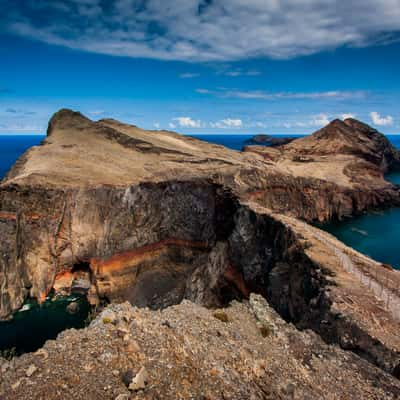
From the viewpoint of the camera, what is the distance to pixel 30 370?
1220 centimetres

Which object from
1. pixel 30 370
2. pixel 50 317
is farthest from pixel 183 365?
pixel 50 317

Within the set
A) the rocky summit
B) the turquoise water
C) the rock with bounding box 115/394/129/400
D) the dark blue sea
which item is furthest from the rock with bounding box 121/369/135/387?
the dark blue sea

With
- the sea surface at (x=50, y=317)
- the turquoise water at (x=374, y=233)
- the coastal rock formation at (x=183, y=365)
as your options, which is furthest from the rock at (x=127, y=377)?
the turquoise water at (x=374, y=233)

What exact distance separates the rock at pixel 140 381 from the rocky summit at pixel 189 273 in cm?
5

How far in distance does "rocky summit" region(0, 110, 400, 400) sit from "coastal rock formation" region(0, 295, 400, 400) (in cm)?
7

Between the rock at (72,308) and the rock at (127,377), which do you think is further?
the rock at (72,308)

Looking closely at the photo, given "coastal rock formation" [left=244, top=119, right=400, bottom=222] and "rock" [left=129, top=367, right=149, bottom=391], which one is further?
"coastal rock formation" [left=244, top=119, right=400, bottom=222]

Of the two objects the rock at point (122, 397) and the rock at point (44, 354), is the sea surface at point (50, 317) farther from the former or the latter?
the rock at point (122, 397)

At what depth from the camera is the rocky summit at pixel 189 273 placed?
13609 millimetres

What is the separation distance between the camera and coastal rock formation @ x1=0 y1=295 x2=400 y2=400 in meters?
12.1

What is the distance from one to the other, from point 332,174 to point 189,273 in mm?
73628

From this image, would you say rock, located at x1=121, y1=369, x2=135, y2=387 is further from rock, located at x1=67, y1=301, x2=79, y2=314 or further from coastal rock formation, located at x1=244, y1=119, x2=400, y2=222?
coastal rock formation, located at x1=244, y1=119, x2=400, y2=222

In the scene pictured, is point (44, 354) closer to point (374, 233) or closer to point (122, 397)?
point (122, 397)

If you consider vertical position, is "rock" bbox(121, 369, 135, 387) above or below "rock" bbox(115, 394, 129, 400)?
above
